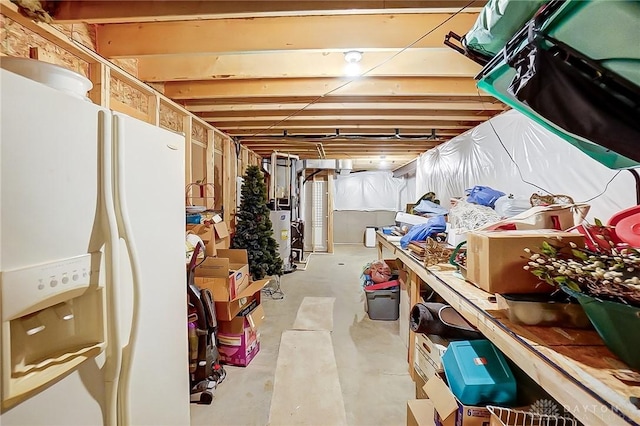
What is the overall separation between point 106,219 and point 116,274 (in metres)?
0.17

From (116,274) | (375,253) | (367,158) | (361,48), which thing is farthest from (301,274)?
(116,274)

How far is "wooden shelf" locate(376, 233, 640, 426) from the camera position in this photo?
24.6 inches

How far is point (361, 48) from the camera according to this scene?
70.6 inches

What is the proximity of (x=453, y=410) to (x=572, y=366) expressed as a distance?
61 cm

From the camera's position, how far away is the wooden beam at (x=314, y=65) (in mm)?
2125

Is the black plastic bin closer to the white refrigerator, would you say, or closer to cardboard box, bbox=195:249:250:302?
cardboard box, bbox=195:249:250:302

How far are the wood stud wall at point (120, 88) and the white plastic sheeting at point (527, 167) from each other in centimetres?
309

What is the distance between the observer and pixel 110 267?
0.83 metres

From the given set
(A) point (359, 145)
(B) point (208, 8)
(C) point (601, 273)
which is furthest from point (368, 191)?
(C) point (601, 273)

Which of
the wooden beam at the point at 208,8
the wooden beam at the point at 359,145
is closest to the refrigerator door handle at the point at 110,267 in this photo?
the wooden beam at the point at 208,8

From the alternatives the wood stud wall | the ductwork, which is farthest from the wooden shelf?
the ductwork

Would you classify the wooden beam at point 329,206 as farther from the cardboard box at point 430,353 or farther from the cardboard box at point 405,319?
the cardboard box at point 430,353

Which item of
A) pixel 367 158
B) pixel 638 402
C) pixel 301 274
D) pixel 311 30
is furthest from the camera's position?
pixel 367 158

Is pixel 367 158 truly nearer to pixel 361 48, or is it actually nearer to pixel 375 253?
pixel 375 253
